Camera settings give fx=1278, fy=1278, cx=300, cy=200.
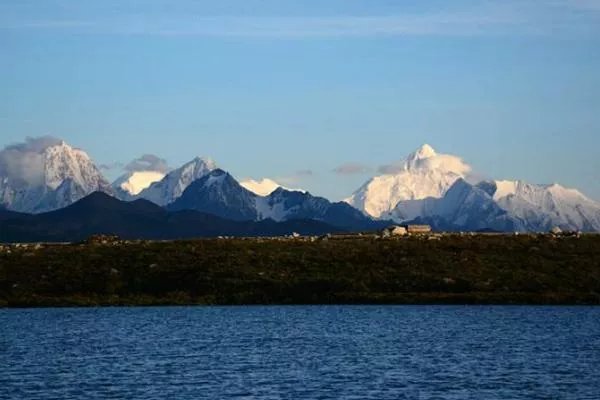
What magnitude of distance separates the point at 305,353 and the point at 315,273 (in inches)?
2313

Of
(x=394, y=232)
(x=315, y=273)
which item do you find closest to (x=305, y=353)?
(x=315, y=273)

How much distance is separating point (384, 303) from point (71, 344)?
46.6m

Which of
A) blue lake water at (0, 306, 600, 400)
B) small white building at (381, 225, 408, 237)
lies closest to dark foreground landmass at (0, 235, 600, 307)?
blue lake water at (0, 306, 600, 400)

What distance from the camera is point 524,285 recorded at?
139500 millimetres

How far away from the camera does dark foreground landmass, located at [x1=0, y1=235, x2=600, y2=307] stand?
5423 inches

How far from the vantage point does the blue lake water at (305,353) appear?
6962 centimetres

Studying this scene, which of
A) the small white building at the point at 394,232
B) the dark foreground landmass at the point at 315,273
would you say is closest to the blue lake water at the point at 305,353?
the dark foreground landmass at the point at 315,273

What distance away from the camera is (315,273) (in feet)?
480

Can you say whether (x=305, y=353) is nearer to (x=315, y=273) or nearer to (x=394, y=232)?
(x=315, y=273)

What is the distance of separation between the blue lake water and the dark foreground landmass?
1005 cm

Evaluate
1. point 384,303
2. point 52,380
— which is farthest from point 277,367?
point 384,303

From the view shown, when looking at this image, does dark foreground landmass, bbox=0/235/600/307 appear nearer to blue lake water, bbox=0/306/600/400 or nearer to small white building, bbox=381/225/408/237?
blue lake water, bbox=0/306/600/400

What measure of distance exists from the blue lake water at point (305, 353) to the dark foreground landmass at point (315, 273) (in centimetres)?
1005

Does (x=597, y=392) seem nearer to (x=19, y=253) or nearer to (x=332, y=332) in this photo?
(x=332, y=332)
